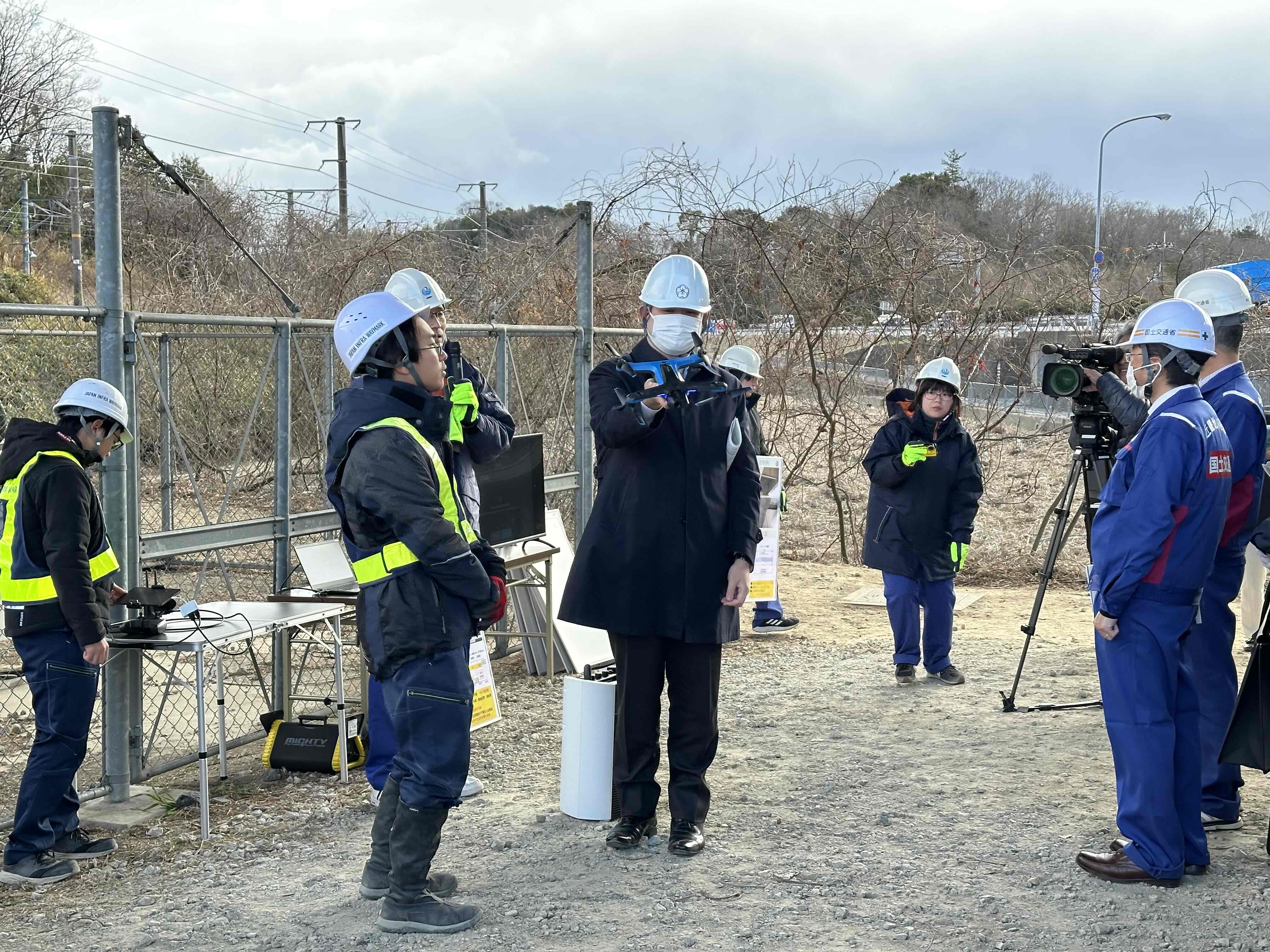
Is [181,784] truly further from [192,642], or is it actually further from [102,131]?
[102,131]

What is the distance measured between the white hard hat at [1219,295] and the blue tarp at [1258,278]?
780 centimetres

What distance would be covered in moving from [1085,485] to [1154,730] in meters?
2.46

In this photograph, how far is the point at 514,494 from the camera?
272 inches

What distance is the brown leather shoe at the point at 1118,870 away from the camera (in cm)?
406

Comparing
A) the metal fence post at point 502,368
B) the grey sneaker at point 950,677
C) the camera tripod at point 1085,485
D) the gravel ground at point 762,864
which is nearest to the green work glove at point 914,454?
the camera tripod at point 1085,485

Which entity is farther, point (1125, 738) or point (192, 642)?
point (192, 642)

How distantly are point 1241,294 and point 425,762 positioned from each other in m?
3.61

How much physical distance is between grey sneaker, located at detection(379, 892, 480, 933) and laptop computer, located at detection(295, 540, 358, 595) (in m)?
2.14

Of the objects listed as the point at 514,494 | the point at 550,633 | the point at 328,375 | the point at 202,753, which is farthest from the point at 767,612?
the point at 202,753

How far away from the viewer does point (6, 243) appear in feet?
84.6

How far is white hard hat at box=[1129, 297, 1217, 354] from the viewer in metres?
4.05

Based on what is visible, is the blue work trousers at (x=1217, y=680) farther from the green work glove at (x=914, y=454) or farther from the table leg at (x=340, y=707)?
the table leg at (x=340, y=707)

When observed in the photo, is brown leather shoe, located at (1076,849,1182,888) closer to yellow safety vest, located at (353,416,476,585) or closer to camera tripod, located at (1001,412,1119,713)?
camera tripod, located at (1001,412,1119,713)

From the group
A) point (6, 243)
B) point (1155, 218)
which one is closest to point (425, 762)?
point (6, 243)
